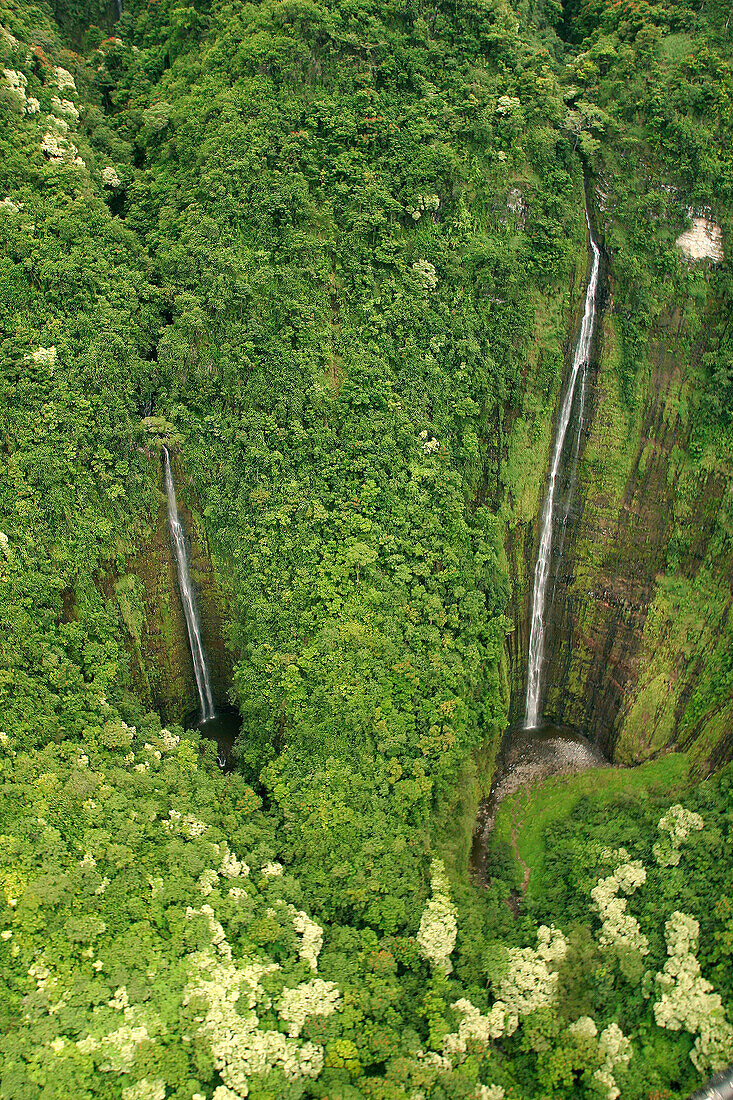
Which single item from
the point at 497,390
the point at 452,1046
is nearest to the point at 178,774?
the point at 452,1046

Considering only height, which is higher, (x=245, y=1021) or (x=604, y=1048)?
(x=245, y=1021)

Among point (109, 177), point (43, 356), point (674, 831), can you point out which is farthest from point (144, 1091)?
point (109, 177)

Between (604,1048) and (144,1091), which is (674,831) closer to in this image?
(604,1048)

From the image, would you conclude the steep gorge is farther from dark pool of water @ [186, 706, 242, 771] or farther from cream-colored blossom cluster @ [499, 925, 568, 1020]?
dark pool of water @ [186, 706, 242, 771]

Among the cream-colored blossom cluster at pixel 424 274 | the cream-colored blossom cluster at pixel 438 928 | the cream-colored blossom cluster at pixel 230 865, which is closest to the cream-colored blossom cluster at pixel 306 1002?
the cream-colored blossom cluster at pixel 438 928

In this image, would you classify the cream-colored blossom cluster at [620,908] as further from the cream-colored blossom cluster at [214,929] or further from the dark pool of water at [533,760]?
the cream-colored blossom cluster at [214,929]

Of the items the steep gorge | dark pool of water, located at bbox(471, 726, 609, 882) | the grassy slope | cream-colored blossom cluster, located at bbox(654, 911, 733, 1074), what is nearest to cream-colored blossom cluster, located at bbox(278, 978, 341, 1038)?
cream-colored blossom cluster, located at bbox(654, 911, 733, 1074)

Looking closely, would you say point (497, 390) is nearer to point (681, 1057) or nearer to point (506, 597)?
point (506, 597)
